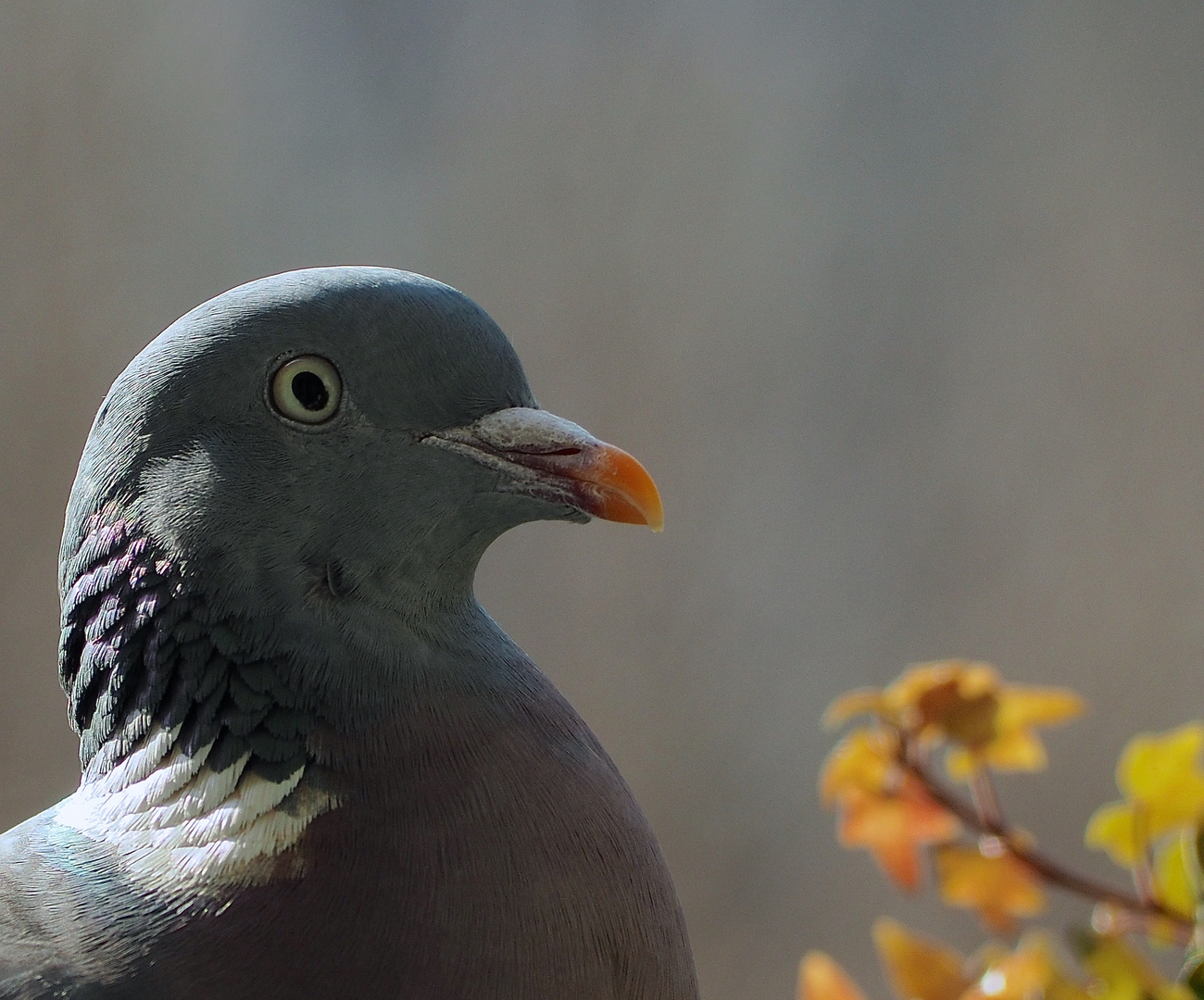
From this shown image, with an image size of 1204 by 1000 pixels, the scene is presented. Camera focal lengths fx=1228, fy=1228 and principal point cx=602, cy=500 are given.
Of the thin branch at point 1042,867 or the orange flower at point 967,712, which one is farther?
the orange flower at point 967,712

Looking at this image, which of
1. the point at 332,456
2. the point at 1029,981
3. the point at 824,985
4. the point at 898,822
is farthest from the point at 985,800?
the point at 332,456

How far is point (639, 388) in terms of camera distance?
2535 mm

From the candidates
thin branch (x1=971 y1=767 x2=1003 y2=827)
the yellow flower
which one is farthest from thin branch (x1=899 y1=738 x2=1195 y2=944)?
the yellow flower

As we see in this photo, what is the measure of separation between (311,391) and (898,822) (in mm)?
584

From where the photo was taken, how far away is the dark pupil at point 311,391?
0.73 m

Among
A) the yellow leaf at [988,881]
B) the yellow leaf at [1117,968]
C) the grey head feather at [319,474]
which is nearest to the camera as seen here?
the yellow leaf at [1117,968]

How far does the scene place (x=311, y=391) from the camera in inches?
28.9

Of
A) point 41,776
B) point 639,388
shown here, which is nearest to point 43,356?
point 41,776

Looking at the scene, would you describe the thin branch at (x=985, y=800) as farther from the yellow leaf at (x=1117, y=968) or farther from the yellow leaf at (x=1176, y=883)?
the yellow leaf at (x=1117, y=968)

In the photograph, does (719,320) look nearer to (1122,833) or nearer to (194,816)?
(1122,833)

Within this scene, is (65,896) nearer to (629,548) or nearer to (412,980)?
(412,980)

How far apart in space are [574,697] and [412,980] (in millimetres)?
1962

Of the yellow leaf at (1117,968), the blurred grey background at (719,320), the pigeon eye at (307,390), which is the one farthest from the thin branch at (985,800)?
the blurred grey background at (719,320)

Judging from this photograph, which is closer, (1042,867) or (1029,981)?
(1029,981)
